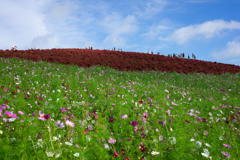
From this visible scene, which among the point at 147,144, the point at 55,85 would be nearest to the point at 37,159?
the point at 147,144

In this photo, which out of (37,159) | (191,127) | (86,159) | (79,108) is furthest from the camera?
(79,108)

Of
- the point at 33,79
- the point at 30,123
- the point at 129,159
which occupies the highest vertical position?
the point at 33,79

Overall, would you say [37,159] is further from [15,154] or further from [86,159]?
[86,159]

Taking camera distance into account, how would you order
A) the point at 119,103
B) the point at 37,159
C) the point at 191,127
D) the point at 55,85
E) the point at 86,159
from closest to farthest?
the point at 37,159 → the point at 86,159 → the point at 191,127 → the point at 119,103 → the point at 55,85

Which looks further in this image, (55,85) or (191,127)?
(55,85)

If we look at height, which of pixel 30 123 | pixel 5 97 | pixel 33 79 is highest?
pixel 33 79

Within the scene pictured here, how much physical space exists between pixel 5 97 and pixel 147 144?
4.01 meters

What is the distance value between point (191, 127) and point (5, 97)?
5256 mm

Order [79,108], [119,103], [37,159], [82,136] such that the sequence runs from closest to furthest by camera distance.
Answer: [37,159], [82,136], [79,108], [119,103]

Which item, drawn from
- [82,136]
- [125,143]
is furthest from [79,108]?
[125,143]

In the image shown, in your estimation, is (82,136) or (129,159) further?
(82,136)

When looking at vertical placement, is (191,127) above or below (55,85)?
below

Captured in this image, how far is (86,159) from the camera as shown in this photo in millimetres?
2627

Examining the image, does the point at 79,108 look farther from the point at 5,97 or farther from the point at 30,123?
the point at 5,97
